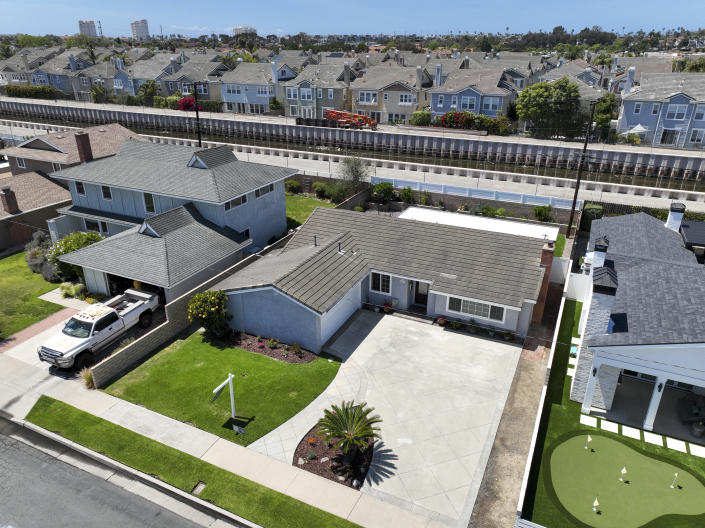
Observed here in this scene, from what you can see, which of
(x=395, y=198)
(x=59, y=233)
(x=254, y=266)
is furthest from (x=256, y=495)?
(x=395, y=198)

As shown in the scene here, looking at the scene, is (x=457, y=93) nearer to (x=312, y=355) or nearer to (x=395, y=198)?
(x=395, y=198)

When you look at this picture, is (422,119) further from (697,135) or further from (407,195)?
(697,135)

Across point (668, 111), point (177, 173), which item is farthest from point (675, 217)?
point (668, 111)

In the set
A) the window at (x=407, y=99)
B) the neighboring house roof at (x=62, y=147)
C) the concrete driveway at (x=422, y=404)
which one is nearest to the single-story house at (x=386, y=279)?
the concrete driveway at (x=422, y=404)

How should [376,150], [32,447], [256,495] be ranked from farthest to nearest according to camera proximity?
[376,150] < [32,447] < [256,495]

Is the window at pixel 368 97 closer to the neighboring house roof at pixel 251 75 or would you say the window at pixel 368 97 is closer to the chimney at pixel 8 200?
the neighboring house roof at pixel 251 75

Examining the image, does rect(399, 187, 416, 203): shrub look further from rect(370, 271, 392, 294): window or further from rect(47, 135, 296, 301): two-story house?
rect(370, 271, 392, 294): window
